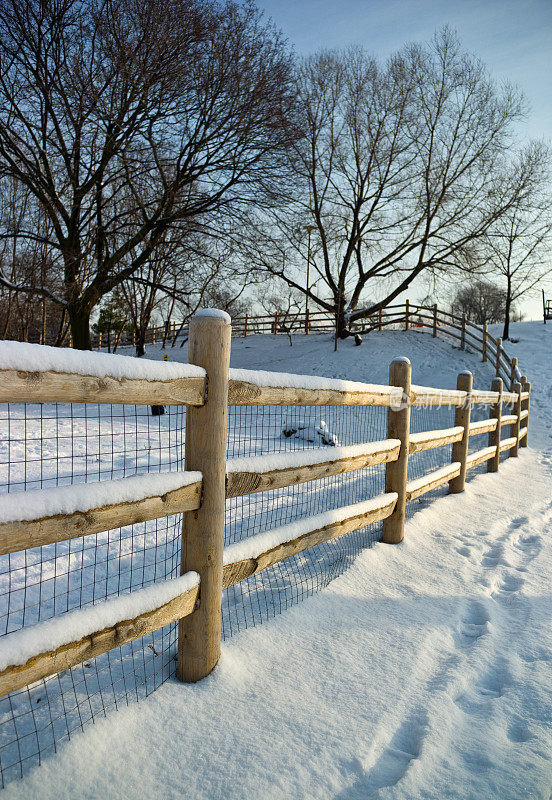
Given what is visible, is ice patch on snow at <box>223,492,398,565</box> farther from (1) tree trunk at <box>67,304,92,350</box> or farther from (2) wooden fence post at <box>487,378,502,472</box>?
(1) tree trunk at <box>67,304,92,350</box>

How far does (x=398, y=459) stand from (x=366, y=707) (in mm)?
2249

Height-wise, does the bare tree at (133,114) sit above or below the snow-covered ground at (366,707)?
above

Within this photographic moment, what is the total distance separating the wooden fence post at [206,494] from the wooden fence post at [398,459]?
86.3 inches

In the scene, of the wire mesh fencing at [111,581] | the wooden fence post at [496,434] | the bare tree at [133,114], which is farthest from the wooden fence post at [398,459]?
the bare tree at [133,114]

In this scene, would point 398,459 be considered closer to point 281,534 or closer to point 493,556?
point 493,556

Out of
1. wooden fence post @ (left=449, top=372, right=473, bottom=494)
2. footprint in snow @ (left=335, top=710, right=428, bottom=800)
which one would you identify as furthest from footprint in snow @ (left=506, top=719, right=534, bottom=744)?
wooden fence post @ (left=449, top=372, right=473, bottom=494)

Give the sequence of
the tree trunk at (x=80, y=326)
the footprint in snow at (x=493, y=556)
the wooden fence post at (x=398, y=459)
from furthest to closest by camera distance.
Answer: the tree trunk at (x=80, y=326) < the wooden fence post at (x=398, y=459) < the footprint in snow at (x=493, y=556)

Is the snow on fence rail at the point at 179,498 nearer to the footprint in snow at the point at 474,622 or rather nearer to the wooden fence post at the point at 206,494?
the wooden fence post at the point at 206,494

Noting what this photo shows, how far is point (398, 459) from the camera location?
4.25m

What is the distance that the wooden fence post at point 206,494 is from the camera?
2.25 meters

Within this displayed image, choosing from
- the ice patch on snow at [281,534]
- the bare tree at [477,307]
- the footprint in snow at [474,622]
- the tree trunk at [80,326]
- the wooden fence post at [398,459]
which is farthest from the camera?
the bare tree at [477,307]

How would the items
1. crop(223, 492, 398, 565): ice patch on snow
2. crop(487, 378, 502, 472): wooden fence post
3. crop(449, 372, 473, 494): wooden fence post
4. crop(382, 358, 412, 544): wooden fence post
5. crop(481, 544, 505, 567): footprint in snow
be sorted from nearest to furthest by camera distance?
1. crop(223, 492, 398, 565): ice patch on snow
2. crop(481, 544, 505, 567): footprint in snow
3. crop(382, 358, 412, 544): wooden fence post
4. crop(449, 372, 473, 494): wooden fence post
5. crop(487, 378, 502, 472): wooden fence post

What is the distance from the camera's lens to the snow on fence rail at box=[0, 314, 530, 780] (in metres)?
1.60

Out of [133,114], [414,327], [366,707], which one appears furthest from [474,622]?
[414,327]
